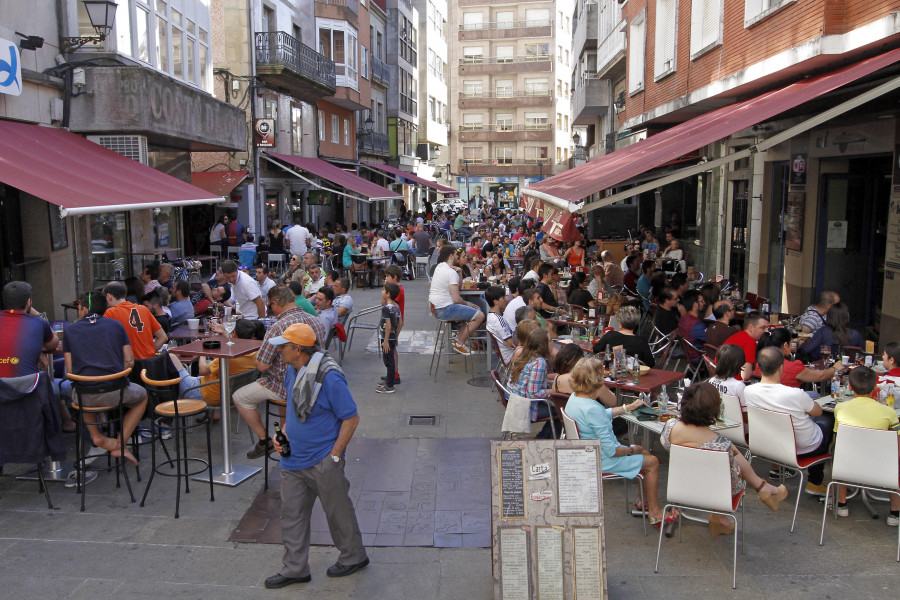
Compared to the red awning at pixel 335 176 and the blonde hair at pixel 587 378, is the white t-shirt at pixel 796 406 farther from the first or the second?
the red awning at pixel 335 176

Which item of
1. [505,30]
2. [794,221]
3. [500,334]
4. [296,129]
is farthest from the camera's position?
[505,30]

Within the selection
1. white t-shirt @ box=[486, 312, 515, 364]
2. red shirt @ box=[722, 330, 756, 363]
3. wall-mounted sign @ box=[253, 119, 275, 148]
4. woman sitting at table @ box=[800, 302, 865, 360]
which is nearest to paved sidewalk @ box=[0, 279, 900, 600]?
red shirt @ box=[722, 330, 756, 363]

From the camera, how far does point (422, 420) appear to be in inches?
329

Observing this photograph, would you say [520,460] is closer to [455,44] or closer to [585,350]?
[585,350]

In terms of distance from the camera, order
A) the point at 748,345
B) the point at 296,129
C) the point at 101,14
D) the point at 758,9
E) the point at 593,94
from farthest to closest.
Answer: the point at 593,94
the point at 296,129
the point at 758,9
the point at 101,14
the point at 748,345

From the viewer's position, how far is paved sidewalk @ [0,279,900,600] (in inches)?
189

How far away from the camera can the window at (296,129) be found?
2494cm

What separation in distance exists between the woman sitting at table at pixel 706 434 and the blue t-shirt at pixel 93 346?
443 centimetres

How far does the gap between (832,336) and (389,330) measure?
4.81m

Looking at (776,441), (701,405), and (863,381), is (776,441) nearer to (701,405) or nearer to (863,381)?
(863,381)

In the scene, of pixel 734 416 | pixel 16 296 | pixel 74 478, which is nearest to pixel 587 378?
pixel 734 416

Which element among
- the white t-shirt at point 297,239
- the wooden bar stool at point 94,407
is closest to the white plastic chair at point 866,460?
the wooden bar stool at point 94,407

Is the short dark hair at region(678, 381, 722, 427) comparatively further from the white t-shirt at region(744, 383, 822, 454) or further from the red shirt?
the red shirt

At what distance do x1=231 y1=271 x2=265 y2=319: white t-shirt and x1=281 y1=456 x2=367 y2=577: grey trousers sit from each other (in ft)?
18.2
